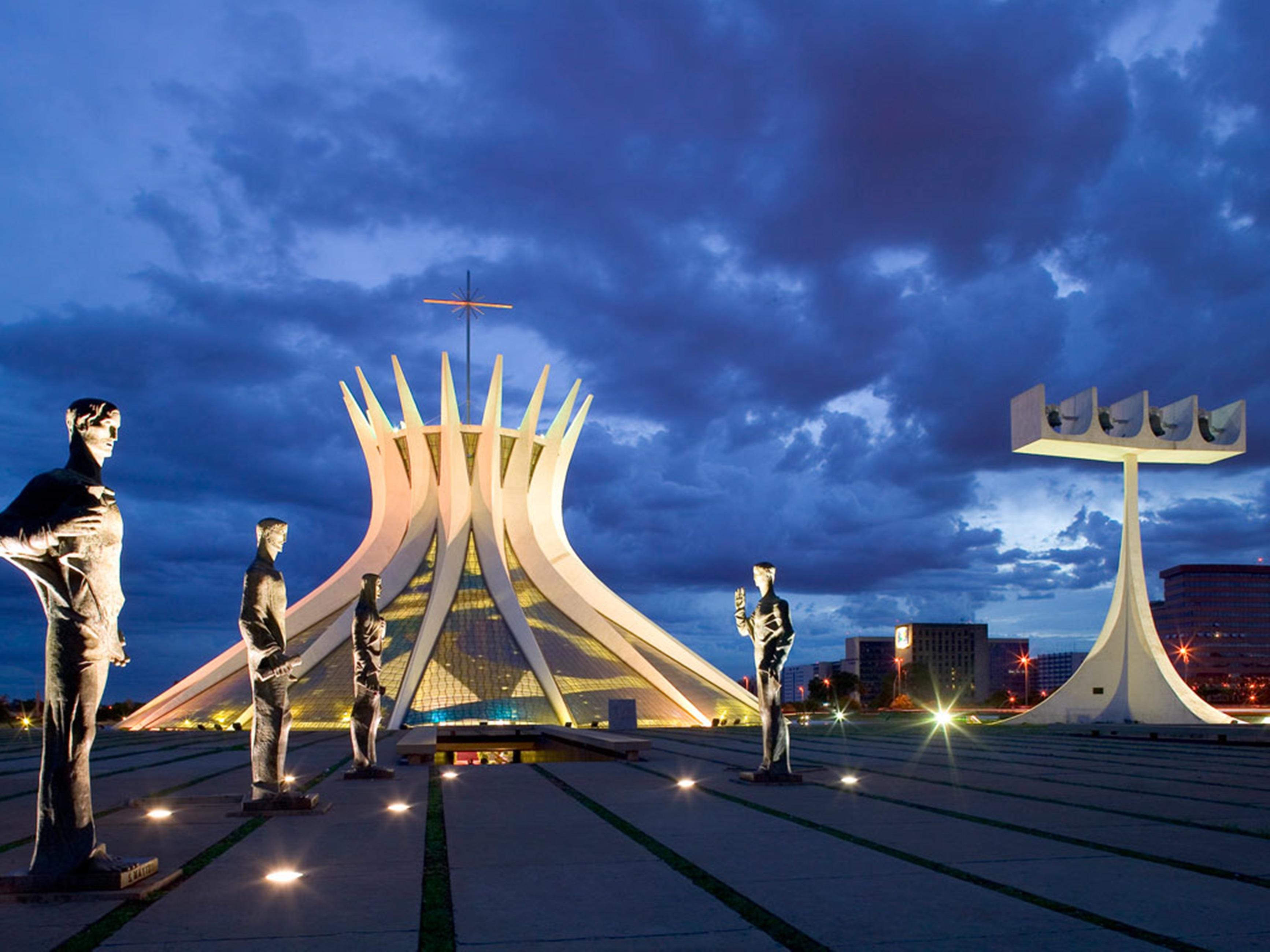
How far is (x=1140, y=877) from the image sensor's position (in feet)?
20.2

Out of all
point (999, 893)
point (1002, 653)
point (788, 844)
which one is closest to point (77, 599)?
point (788, 844)

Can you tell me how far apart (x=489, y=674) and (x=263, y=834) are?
2197 centimetres

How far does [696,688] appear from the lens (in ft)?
108

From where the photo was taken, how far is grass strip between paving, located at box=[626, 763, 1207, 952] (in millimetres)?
4742

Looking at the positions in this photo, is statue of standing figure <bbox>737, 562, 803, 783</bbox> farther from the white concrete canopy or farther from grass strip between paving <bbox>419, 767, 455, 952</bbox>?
the white concrete canopy

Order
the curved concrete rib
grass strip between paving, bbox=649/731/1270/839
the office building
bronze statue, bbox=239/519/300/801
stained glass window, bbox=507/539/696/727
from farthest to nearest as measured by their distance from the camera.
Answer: the office building → the curved concrete rib → stained glass window, bbox=507/539/696/727 → bronze statue, bbox=239/519/300/801 → grass strip between paving, bbox=649/731/1270/839

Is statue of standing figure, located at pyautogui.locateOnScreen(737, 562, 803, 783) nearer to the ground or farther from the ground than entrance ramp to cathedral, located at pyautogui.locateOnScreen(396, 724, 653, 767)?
farther from the ground

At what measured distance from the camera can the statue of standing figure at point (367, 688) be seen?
13.1m

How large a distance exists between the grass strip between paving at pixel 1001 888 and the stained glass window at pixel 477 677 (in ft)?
65.3

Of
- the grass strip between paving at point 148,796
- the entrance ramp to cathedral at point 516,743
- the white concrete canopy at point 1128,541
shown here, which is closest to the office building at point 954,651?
the white concrete canopy at point 1128,541

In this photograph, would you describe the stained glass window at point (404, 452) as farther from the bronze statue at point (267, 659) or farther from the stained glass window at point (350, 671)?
the bronze statue at point (267, 659)

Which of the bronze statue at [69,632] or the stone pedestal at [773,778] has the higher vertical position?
the bronze statue at [69,632]

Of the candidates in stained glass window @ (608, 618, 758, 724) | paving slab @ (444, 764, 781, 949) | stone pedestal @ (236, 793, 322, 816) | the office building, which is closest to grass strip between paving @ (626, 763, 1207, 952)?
paving slab @ (444, 764, 781, 949)

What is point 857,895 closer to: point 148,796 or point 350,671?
point 148,796
